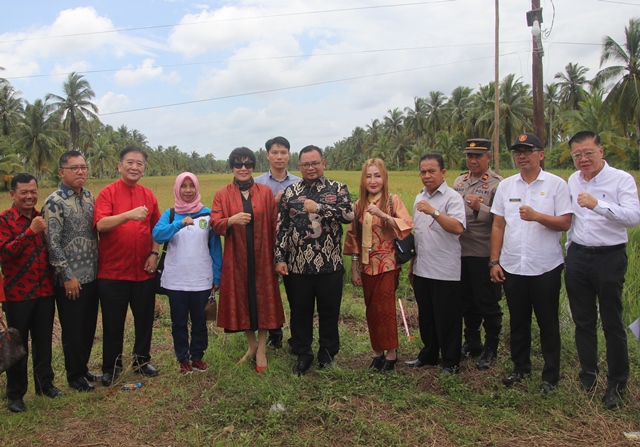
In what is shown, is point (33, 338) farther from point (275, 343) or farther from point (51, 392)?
point (275, 343)

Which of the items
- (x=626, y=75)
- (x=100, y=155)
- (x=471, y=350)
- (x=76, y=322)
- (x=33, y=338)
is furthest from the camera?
(x=100, y=155)

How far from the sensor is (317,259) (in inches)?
140

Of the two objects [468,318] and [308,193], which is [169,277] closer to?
[308,193]

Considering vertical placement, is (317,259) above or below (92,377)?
above


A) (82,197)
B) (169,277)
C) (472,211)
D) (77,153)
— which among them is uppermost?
(77,153)

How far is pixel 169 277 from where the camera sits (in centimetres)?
366

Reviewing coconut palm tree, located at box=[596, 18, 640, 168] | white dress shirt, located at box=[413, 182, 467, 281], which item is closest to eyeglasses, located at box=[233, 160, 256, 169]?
white dress shirt, located at box=[413, 182, 467, 281]

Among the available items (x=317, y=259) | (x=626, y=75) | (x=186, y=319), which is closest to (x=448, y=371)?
(x=317, y=259)

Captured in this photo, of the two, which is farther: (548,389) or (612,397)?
(548,389)

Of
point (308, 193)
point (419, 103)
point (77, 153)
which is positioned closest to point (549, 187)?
point (308, 193)

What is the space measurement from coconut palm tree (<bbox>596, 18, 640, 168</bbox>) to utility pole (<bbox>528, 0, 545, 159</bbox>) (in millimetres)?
18479

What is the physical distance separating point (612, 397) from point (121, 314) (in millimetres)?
3482

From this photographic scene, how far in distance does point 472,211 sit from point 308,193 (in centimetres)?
134

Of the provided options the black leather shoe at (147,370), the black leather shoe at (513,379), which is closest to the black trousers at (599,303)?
the black leather shoe at (513,379)
